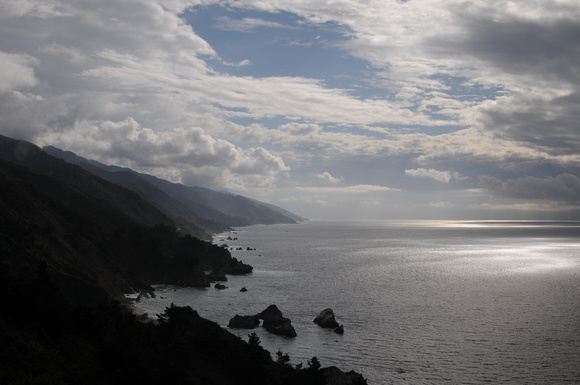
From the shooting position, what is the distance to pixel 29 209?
12462 cm

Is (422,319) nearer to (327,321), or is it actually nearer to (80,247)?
(327,321)

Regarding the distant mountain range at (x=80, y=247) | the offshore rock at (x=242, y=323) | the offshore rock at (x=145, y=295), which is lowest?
the offshore rock at (x=145, y=295)

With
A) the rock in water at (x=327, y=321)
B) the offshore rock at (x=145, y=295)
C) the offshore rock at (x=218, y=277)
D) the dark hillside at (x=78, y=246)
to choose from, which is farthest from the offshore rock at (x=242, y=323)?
the offshore rock at (x=218, y=277)

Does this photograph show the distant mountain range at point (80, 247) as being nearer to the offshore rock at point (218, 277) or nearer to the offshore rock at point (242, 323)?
the offshore rock at point (218, 277)

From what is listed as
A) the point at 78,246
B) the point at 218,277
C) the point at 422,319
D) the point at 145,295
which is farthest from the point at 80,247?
the point at 422,319

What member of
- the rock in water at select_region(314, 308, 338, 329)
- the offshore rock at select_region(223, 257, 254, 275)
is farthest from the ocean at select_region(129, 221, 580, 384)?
the offshore rock at select_region(223, 257, 254, 275)

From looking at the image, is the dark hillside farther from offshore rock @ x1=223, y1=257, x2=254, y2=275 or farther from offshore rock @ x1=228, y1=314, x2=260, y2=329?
offshore rock @ x1=228, y1=314, x2=260, y2=329

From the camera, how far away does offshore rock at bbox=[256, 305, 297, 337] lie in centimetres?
8844

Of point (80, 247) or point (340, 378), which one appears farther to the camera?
point (80, 247)

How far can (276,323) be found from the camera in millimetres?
91875

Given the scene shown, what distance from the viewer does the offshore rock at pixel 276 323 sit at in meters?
88.4

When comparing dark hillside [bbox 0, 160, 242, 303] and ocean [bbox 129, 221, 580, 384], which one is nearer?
ocean [bbox 129, 221, 580, 384]

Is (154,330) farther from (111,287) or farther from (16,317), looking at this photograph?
(111,287)

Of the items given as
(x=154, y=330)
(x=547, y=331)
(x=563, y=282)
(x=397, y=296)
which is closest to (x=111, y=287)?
(x=154, y=330)
